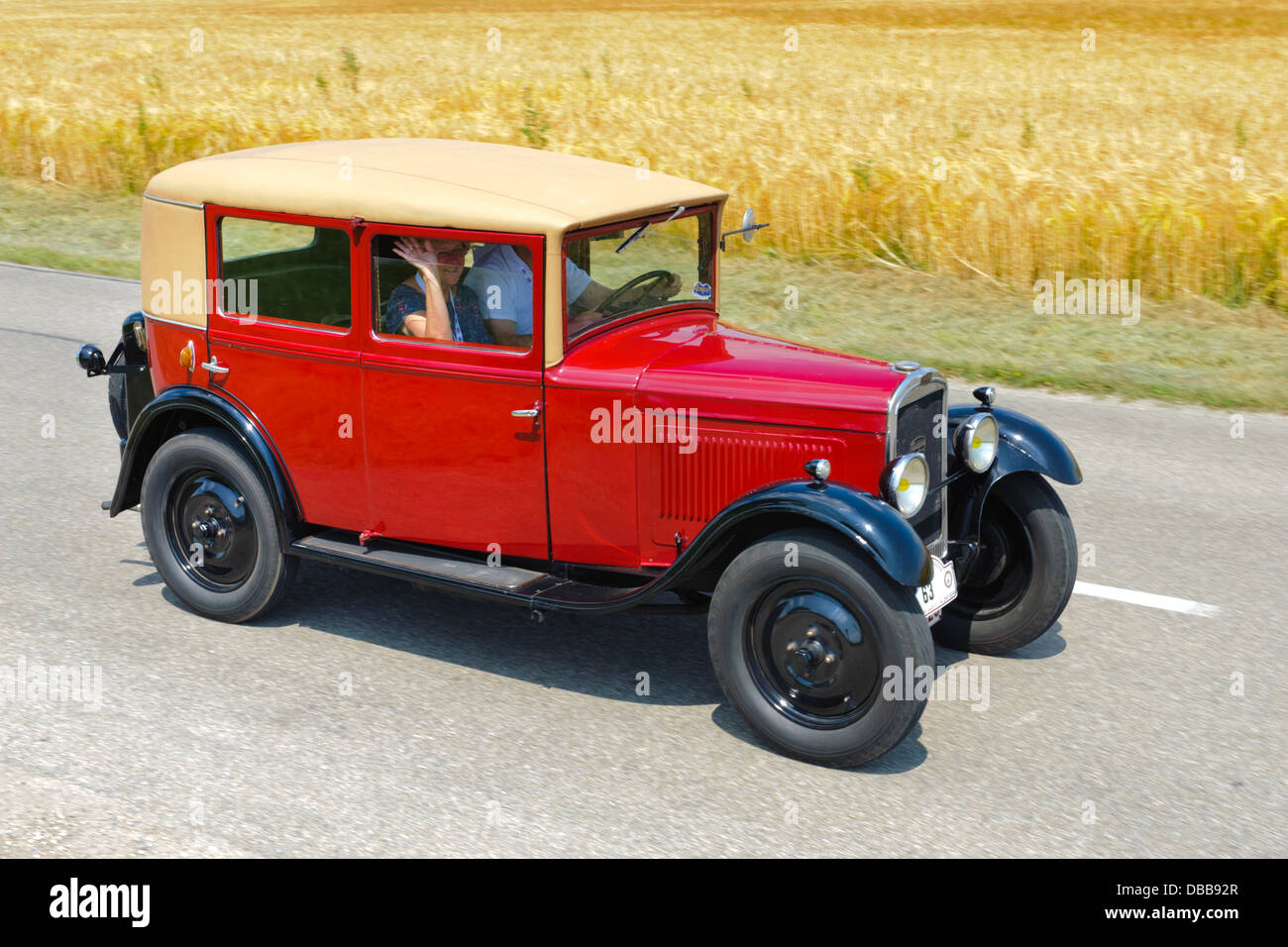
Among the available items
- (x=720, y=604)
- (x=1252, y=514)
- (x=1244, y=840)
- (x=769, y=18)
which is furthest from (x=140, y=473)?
(x=769, y=18)

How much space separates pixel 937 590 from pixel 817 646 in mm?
532

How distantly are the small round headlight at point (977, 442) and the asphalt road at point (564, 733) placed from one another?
804mm

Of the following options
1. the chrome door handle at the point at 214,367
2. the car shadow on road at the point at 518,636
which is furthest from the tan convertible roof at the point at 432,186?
the car shadow on road at the point at 518,636

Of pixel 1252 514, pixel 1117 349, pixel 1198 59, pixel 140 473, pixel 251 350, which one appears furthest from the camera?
pixel 1198 59

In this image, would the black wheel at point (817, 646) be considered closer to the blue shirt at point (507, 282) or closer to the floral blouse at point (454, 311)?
the blue shirt at point (507, 282)

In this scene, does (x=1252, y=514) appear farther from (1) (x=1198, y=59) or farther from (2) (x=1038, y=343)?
(1) (x=1198, y=59)

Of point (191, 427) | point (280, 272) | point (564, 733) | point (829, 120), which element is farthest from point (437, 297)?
point (829, 120)

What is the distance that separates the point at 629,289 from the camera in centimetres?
536

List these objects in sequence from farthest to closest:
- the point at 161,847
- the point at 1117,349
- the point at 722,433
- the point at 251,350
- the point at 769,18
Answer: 1. the point at 769,18
2. the point at 1117,349
3. the point at 251,350
4. the point at 722,433
5. the point at 161,847

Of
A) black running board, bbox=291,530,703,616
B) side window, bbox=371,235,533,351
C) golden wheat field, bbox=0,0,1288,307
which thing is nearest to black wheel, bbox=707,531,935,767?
black running board, bbox=291,530,703,616

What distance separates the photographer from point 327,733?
15.8 feet

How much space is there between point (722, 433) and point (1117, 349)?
21.0ft

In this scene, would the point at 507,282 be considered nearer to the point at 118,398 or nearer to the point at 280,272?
the point at 280,272

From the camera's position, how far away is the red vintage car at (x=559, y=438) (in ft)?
15.1
